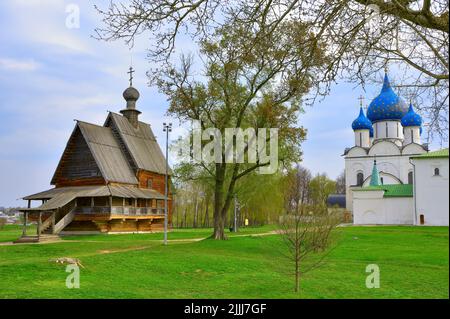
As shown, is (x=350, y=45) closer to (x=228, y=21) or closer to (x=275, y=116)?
(x=228, y=21)

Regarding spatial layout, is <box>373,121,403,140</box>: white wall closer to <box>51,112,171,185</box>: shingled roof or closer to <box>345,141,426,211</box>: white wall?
<box>345,141,426,211</box>: white wall

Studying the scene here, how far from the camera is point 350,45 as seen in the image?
795cm

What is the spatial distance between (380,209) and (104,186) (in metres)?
35.3

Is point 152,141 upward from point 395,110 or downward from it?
downward

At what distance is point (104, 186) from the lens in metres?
37.6

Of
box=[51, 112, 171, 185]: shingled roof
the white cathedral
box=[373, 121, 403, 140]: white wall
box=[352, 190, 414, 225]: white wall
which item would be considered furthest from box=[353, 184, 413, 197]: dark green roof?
box=[51, 112, 171, 185]: shingled roof

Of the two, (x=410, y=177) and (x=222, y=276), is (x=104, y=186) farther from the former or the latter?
(x=410, y=177)

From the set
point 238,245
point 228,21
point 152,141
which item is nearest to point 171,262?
point 238,245

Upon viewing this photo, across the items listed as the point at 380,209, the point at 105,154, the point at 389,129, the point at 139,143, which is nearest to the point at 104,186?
the point at 105,154

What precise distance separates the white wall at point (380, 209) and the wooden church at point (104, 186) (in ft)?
84.6

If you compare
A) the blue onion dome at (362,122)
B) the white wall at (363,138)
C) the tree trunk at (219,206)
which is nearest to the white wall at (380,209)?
the white wall at (363,138)

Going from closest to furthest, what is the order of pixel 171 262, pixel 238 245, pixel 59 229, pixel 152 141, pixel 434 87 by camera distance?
1. pixel 434 87
2. pixel 171 262
3. pixel 238 245
4. pixel 59 229
5. pixel 152 141
